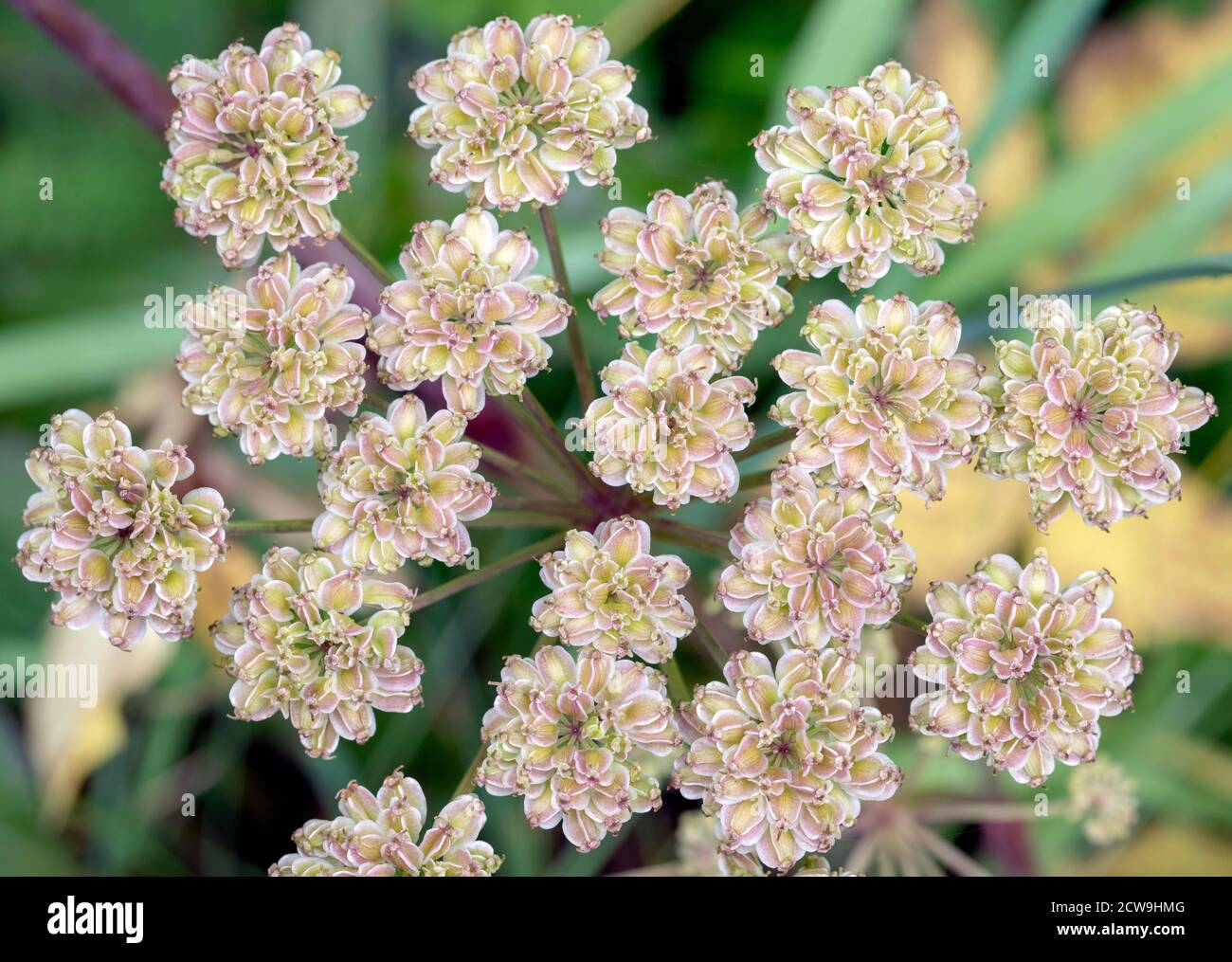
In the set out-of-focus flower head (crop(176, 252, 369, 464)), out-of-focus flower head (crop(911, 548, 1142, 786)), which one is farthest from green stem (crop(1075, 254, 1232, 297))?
out-of-focus flower head (crop(176, 252, 369, 464))

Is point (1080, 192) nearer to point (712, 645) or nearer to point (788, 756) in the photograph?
point (712, 645)

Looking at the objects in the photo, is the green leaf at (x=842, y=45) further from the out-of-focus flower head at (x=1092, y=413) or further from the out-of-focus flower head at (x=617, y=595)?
the out-of-focus flower head at (x=617, y=595)

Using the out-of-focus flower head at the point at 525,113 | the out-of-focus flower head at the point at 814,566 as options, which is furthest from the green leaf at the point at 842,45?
the out-of-focus flower head at the point at 814,566

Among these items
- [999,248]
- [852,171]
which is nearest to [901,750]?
[999,248]

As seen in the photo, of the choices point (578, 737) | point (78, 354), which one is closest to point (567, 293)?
point (578, 737)
